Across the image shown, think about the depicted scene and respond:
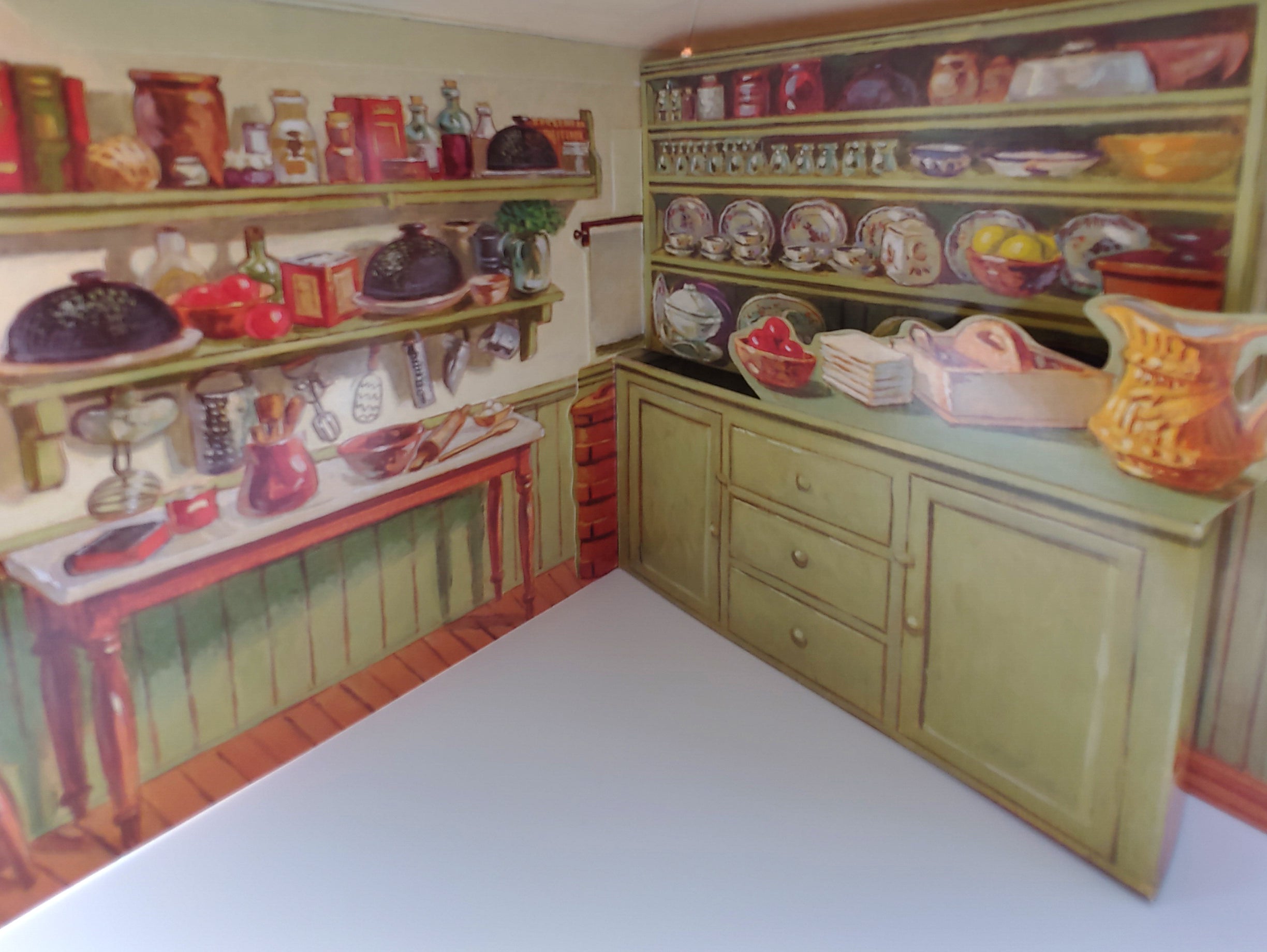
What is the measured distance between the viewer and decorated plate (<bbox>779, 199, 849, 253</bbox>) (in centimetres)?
238

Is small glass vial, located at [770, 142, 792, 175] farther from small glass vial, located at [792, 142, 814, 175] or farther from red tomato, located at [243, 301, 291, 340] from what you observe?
red tomato, located at [243, 301, 291, 340]

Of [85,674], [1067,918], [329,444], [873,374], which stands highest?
[873,374]

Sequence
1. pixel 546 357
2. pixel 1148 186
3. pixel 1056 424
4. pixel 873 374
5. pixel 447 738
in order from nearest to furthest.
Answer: pixel 1148 186
pixel 1056 424
pixel 873 374
pixel 447 738
pixel 546 357

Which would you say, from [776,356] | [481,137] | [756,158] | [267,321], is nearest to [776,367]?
[776,356]

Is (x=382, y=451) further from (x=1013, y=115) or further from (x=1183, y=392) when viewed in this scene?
(x=1183, y=392)

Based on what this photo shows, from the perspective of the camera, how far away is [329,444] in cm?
A: 220

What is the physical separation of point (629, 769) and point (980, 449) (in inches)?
44.8

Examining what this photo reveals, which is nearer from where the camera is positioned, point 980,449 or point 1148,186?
point 1148,186

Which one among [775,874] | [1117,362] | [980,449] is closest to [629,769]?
[775,874]

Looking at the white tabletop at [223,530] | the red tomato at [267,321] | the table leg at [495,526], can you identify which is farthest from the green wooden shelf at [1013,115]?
the red tomato at [267,321]

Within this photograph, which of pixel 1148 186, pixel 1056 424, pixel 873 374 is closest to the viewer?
pixel 1148 186

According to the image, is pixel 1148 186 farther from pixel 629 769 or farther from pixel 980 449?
pixel 629 769

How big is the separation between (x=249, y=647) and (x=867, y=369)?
161 cm

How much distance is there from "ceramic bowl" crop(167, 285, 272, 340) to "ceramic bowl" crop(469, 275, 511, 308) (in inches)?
23.0
